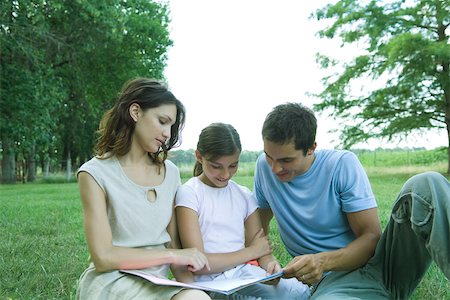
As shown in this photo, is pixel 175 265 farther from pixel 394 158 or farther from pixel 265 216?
pixel 394 158

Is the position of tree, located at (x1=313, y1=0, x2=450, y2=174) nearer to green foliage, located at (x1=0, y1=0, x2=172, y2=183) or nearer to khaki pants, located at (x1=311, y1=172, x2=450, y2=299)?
green foliage, located at (x1=0, y1=0, x2=172, y2=183)

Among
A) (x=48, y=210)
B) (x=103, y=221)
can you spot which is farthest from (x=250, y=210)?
(x=48, y=210)

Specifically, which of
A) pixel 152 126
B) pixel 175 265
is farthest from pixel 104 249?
pixel 152 126

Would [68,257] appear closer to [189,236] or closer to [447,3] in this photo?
[189,236]

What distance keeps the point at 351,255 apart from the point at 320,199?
0.90ft

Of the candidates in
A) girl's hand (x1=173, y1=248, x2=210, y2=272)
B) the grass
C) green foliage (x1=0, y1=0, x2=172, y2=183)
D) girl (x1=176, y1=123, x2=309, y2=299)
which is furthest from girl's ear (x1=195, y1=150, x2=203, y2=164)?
green foliage (x1=0, y1=0, x2=172, y2=183)

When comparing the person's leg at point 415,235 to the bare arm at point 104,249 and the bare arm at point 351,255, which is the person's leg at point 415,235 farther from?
the bare arm at point 104,249

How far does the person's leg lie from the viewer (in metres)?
2.01

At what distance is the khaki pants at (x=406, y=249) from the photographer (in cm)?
201

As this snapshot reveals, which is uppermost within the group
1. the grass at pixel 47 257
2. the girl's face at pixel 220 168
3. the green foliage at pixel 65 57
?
the green foliage at pixel 65 57

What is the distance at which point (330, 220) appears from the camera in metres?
2.56

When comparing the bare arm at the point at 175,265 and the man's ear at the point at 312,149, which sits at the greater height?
the man's ear at the point at 312,149

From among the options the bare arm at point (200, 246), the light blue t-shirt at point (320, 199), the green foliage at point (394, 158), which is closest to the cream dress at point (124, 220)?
the bare arm at point (200, 246)

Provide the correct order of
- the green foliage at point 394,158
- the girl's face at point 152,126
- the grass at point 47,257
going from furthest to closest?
the green foliage at point 394,158 < the grass at point 47,257 < the girl's face at point 152,126
